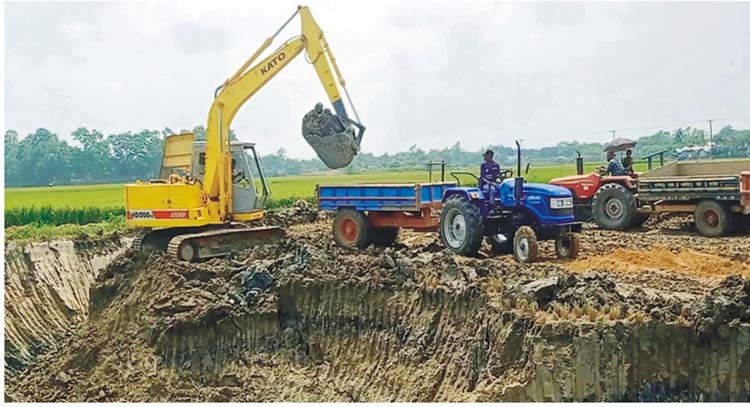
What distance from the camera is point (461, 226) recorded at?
11.7 metres

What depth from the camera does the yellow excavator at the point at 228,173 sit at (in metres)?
13.0

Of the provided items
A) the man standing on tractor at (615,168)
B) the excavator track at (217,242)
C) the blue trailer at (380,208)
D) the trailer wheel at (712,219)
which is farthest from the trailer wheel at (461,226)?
the man standing on tractor at (615,168)

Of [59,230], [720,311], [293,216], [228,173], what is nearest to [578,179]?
[293,216]

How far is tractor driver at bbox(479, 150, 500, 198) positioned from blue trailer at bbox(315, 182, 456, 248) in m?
0.89

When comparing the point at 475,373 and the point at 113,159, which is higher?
the point at 113,159

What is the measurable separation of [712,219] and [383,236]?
17.0 feet

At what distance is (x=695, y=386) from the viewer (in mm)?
7168

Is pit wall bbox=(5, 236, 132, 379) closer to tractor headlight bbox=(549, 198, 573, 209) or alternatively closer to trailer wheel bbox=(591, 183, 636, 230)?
tractor headlight bbox=(549, 198, 573, 209)

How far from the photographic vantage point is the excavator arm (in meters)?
13.0

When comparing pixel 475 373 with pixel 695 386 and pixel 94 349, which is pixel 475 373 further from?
pixel 94 349

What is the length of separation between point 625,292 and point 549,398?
2.06m

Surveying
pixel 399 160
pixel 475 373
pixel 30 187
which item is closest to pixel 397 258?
pixel 475 373

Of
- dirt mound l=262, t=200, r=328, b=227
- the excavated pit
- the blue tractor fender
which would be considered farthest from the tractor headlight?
dirt mound l=262, t=200, r=328, b=227

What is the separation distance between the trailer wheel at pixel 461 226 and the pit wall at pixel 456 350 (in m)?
2.26
